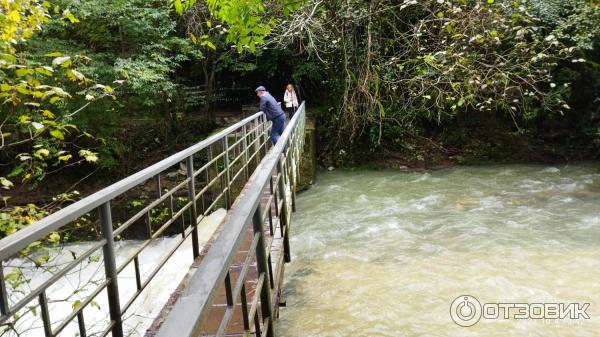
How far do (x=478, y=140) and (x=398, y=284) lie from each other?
9372mm

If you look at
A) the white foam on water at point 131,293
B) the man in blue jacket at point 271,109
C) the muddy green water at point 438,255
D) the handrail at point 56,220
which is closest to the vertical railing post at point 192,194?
the handrail at point 56,220

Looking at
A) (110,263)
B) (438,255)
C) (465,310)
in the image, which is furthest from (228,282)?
(438,255)

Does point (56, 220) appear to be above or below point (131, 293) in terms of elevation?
above

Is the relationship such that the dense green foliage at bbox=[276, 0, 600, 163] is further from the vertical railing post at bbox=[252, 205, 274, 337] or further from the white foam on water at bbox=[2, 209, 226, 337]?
the vertical railing post at bbox=[252, 205, 274, 337]

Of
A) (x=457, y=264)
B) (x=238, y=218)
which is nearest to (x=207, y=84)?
(x=457, y=264)

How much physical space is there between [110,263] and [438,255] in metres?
4.88

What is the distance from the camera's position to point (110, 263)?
245 centimetres

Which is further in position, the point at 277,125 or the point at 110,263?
the point at 277,125

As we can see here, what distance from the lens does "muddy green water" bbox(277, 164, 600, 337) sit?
15.2 feet

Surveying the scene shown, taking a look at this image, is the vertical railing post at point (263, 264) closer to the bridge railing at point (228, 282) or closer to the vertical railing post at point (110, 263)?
the bridge railing at point (228, 282)

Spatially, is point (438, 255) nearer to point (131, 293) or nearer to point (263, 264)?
point (263, 264)

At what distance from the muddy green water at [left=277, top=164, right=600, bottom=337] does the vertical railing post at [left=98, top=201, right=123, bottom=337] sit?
2.28 meters

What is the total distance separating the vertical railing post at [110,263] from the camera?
2.40 meters

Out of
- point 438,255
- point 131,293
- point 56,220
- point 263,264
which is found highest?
Result: point 56,220
